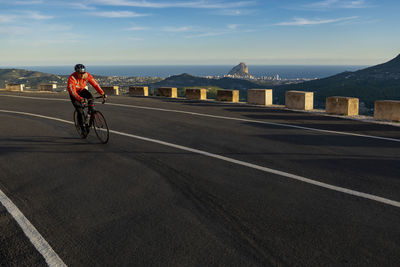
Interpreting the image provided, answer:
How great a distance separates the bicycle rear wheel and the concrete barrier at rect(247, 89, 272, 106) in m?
10.7

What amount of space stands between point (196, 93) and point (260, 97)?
4.77 meters

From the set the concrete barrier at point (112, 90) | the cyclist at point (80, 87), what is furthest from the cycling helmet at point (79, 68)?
the concrete barrier at point (112, 90)

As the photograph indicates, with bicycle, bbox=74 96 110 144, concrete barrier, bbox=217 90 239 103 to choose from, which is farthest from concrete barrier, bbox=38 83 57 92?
bicycle, bbox=74 96 110 144

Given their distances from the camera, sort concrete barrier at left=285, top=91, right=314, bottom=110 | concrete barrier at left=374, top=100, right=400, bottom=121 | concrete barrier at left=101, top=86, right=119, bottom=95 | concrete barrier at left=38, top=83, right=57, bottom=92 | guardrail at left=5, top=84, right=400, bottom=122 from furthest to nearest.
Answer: concrete barrier at left=38, top=83, right=57, bottom=92, concrete barrier at left=101, top=86, right=119, bottom=95, concrete barrier at left=285, top=91, right=314, bottom=110, guardrail at left=5, top=84, right=400, bottom=122, concrete barrier at left=374, top=100, right=400, bottom=121

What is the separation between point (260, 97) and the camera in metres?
17.8

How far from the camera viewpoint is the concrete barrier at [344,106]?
1396 centimetres

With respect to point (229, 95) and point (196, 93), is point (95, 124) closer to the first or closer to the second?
point (229, 95)

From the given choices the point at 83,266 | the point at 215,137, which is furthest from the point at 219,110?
the point at 83,266

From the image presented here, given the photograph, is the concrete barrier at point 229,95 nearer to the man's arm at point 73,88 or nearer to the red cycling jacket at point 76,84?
the red cycling jacket at point 76,84

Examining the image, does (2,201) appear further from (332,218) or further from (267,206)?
(332,218)

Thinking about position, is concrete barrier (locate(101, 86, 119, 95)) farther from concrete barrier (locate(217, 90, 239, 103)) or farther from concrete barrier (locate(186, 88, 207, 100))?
concrete barrier (locate(217, 90, 239, 103))

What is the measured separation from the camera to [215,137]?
9242mm

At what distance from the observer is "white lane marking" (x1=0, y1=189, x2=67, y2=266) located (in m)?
3.55

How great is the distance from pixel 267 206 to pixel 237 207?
437 millimetres
